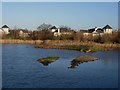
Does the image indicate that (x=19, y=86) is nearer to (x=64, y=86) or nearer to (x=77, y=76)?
(x=64, y=86)

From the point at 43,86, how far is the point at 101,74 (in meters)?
4.16

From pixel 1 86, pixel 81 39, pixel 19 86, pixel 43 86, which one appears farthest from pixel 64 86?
pixel 81 39

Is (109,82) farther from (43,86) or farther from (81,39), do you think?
(81,39)

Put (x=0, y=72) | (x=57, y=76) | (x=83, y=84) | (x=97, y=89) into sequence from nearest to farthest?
(x=97, y=89) < (x=83, y=84) < (x=57, y=76) < (x=0, y=72)

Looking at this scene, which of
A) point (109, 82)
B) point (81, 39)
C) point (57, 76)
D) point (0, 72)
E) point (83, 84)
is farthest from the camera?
point (81, 39)

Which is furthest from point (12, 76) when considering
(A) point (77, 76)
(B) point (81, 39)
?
(B) point (81, 39)

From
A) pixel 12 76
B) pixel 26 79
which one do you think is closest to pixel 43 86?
pixel 26 79

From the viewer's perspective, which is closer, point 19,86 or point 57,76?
point 19,86

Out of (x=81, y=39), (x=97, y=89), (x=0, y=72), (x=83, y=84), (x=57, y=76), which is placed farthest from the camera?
(x=81, y=39)

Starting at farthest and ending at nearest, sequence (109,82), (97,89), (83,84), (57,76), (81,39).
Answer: (81,39) < (57,76) < (109,82) < (83,84) < (97,89)

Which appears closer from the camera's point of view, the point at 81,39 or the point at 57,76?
the point at 57,76

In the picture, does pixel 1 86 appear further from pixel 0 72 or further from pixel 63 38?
pixel 63 38

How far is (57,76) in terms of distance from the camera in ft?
39.6

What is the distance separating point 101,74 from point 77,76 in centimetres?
154
